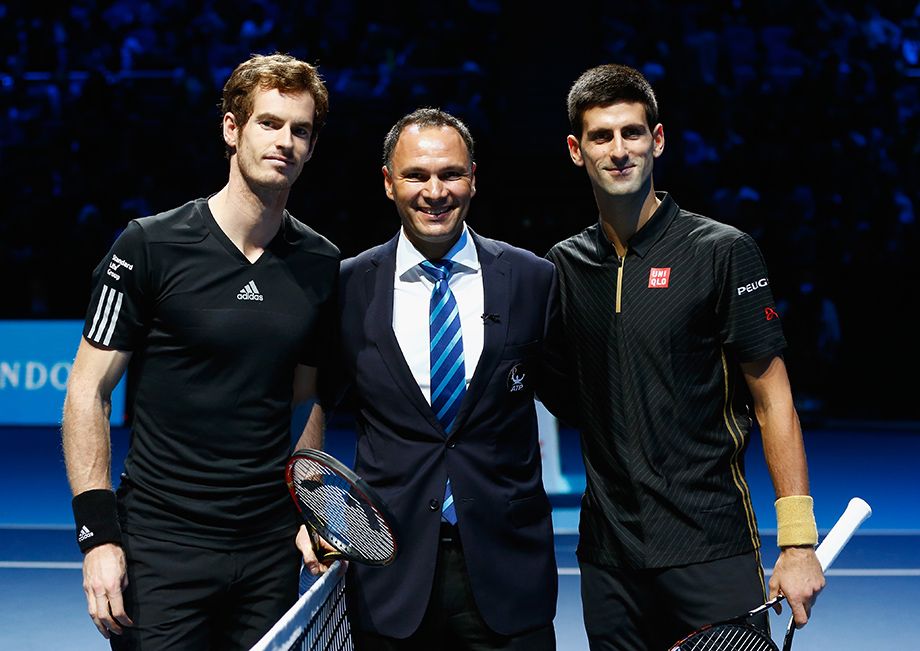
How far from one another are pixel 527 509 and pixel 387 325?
2.03 ft

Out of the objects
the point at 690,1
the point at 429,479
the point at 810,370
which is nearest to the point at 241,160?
the point at 429,479

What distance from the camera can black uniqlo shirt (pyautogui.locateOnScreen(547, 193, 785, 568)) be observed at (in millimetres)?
3145

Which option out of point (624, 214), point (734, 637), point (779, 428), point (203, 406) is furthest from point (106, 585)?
point (779, 428)

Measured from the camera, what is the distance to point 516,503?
9.99 ft

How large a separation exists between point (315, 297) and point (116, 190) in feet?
36.1

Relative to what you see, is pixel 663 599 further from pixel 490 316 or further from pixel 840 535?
pixel 490 316

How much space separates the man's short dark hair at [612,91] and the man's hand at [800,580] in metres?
1.25

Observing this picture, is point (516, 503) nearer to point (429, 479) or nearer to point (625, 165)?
point (429, 479)

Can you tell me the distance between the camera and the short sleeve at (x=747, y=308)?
311cm

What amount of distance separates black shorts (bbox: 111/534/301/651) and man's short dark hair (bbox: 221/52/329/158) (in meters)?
1.17

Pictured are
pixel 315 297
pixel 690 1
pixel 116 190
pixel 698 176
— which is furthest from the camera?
pixel 690 1

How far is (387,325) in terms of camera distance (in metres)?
3.07

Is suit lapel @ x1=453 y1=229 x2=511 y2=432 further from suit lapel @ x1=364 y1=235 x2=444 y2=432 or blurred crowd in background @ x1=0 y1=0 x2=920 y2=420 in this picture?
blurred crowd in background @ x1=0 y1=0 x2=920 y2=420

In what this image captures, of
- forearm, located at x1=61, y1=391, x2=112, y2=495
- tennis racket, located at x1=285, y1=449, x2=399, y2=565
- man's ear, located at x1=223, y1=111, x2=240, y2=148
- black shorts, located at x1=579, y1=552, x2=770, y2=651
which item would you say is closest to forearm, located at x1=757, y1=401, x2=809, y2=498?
black shorts, located at x1=579, y1=552, x2=770, y2=651
